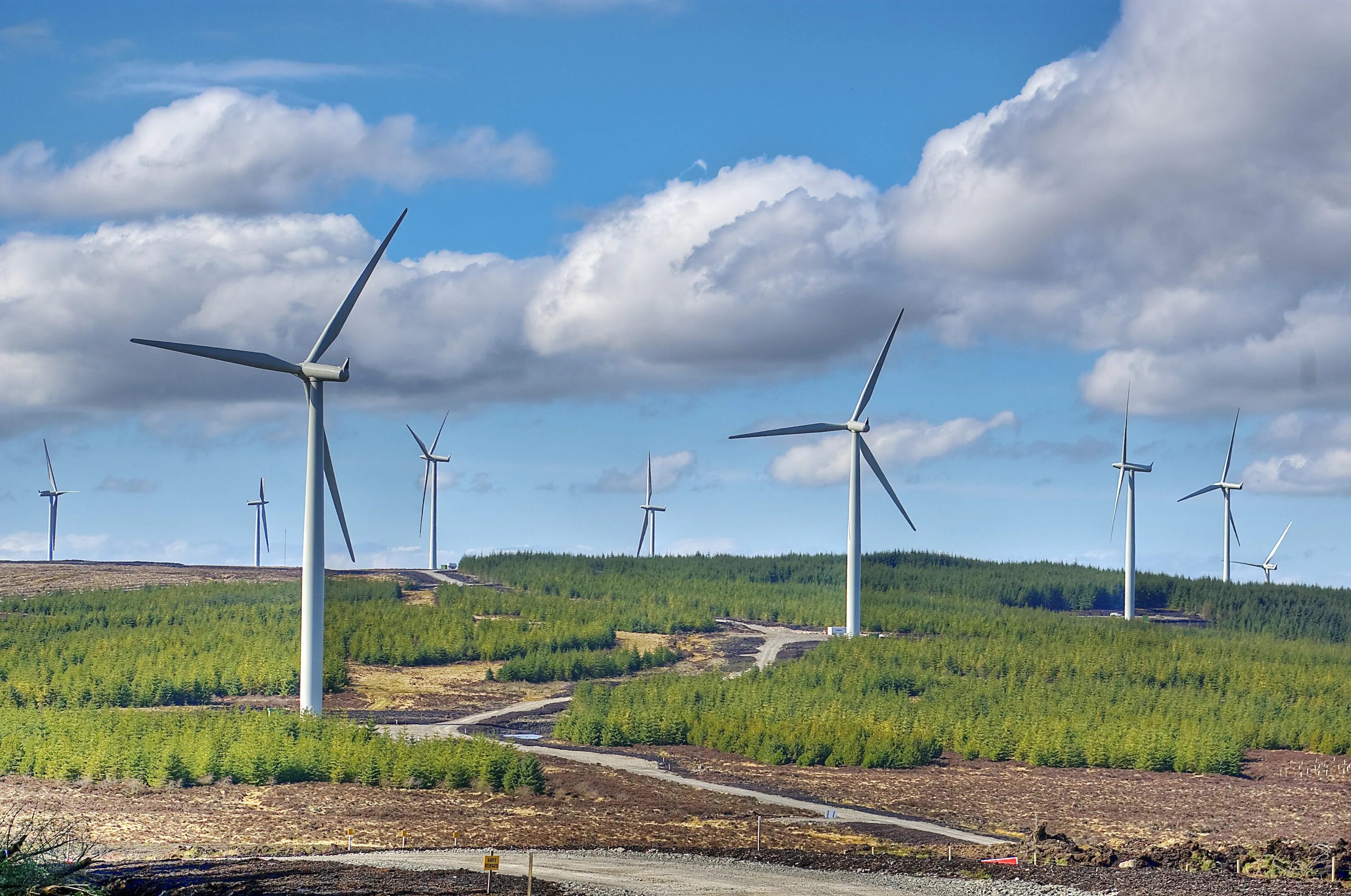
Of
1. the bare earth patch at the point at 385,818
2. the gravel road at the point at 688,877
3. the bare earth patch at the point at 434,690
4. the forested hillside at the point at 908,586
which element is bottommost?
the bare earth patch at the point at 434,690

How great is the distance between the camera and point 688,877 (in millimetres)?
30203

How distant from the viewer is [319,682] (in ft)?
176

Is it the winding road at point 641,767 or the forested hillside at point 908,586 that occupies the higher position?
the forested hillside at point 908,586

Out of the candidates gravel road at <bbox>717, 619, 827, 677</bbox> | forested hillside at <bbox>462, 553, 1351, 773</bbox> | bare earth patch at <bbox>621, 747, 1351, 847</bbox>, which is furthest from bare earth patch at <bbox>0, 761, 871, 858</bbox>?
gravel road at <bbox>717, 619, 827, 677</bbox>

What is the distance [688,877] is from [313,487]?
27795 mm

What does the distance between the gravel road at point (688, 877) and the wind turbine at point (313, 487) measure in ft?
71.0

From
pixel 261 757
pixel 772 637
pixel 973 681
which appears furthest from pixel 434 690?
pixel 261 757

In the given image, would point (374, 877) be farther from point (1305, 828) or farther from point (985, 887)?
point (1305, 828)

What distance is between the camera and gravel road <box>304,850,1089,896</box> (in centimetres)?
2839

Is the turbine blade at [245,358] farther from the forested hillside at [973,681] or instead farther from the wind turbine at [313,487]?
the forested hillside at [973,681]

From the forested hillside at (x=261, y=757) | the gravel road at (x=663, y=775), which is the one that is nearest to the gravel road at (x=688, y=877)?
the gravel road at (x=663, y=775)

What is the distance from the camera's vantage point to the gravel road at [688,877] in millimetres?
28391

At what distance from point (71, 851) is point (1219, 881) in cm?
2574

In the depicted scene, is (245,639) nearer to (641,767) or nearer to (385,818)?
(641,767)
